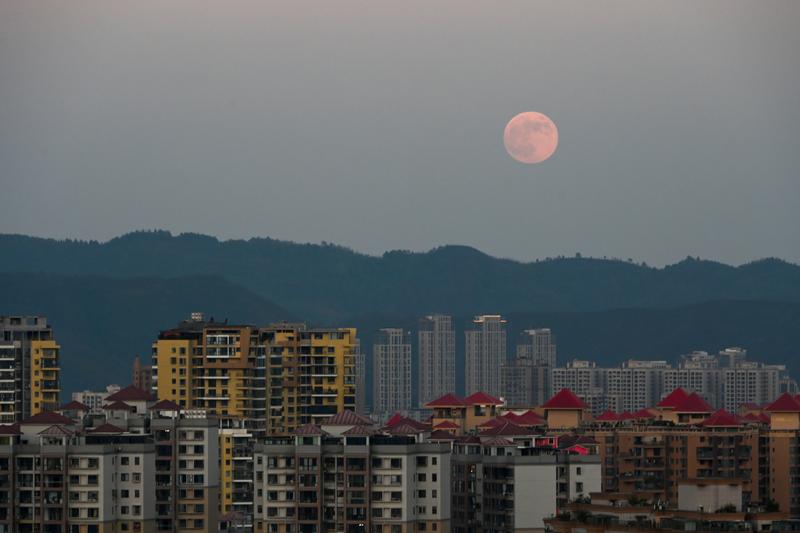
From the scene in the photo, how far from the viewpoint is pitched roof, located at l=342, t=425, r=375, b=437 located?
185 feet

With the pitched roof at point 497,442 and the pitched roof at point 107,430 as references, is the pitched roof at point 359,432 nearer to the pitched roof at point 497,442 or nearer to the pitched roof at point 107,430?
the pitched roof at point 497,442

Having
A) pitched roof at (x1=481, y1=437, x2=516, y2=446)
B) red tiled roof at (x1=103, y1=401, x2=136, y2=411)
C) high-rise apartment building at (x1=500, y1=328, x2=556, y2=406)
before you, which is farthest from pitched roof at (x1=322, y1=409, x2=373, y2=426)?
high-rise apartment building at (x1=500, y1=328, x2=556, y2=406)

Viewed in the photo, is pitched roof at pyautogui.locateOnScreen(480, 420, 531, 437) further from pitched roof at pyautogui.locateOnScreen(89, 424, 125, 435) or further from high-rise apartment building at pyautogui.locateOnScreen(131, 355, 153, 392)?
high-rise apartment building at pyautogui.locateOnScreen(131, 355, 153, 392)

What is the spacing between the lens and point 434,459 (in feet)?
186

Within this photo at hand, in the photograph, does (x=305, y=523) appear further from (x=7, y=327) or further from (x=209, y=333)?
(x=7, y=327)

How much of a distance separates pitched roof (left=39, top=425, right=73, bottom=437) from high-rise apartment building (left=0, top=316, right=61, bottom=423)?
27297 millimetres

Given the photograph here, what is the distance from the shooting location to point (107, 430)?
59.8 meters

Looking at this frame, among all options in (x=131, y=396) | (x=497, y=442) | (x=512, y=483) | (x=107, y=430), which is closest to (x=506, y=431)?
(x=497, y=442)

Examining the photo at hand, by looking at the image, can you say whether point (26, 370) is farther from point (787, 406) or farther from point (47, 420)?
point (787, 406)

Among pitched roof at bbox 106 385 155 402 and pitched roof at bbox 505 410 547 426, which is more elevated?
pitched roof at bbox 106 385 155 402

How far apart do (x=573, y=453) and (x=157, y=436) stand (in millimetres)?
11087

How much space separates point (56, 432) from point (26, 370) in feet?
99.4

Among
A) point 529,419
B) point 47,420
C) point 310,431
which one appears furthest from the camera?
point 529,419

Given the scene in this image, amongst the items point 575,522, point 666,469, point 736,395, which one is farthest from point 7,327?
point 736,395
